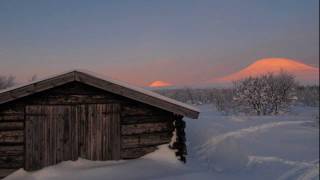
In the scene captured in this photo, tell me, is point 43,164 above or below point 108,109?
below

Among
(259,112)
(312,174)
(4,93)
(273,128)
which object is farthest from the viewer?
(259,112)

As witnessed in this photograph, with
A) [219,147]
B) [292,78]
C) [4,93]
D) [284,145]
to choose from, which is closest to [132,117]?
[4,93]

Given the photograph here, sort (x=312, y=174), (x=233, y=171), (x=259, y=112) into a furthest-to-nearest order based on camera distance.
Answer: (x=259, y=112), (x=312, y=174), (x=233, y=171)

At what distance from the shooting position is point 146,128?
35.5 ft

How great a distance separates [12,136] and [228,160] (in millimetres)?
7922

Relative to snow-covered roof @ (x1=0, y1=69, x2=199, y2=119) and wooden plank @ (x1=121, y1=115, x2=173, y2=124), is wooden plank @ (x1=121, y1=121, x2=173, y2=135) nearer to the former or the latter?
wooden plank @ (x1=121, y1=115, x2=173, y2=124)

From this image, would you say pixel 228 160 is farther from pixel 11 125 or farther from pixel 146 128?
pixel 11 125

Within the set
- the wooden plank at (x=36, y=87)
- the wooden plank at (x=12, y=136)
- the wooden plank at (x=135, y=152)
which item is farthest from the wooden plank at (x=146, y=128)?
the wooden plank at (x=12, y=136)

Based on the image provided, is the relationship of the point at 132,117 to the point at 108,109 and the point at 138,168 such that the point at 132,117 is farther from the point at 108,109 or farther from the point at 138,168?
the point at 138,168

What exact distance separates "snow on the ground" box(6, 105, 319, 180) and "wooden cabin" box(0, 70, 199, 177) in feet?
1.14

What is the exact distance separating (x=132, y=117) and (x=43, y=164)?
287 cm

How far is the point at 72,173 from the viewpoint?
954 centimetres

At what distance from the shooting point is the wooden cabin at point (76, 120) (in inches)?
387

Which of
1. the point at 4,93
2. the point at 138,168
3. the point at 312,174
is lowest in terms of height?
the point at 312,174
